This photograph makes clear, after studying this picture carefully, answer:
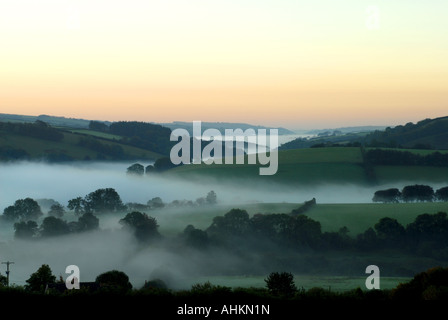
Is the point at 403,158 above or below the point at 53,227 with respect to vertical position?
above

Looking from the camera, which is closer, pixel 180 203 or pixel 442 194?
pixel 442 194

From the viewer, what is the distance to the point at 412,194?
14738 centimetres

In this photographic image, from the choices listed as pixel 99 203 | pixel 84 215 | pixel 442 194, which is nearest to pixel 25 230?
pixel 84 215

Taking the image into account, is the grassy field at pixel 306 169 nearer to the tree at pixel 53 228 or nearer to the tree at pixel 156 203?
the tree at pixel 156 203

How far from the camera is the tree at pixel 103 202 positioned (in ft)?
513

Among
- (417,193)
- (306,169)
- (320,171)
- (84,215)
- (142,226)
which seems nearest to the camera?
(142,226)

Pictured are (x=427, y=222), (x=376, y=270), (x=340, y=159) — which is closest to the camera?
(x=376, y=270)

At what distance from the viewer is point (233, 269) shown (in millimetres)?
100438

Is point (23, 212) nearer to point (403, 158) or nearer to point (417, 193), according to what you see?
point (417, 193)

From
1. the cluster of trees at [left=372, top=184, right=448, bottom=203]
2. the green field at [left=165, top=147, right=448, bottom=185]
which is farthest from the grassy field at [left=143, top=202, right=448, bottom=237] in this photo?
the green field at [left=165, top=147, right=448, bottom=185]

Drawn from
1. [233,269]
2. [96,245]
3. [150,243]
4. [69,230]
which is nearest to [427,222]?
[233,269]

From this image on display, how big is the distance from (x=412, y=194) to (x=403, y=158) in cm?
2619
